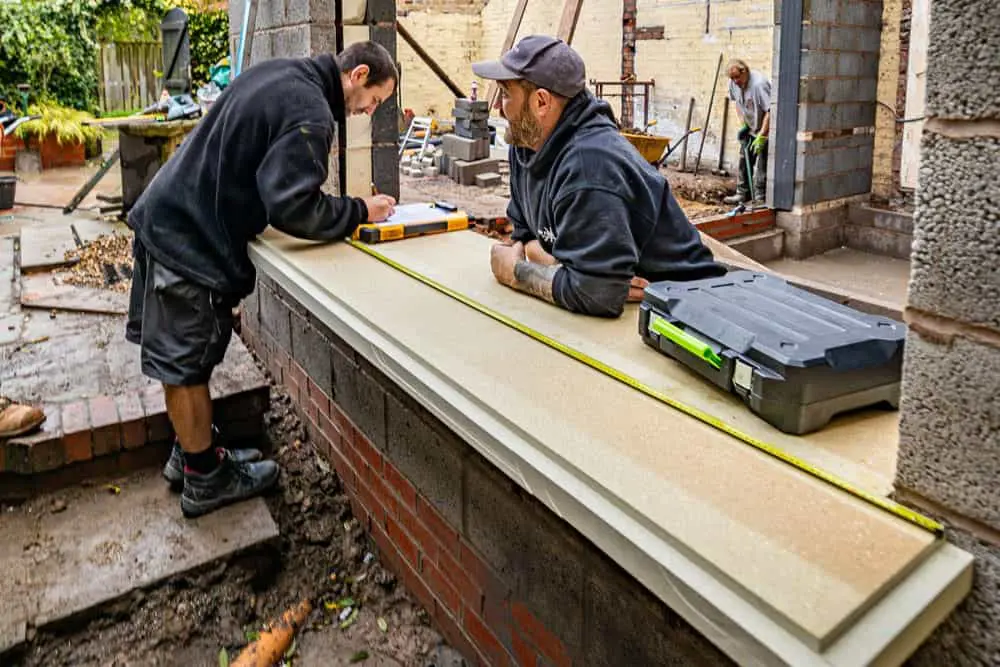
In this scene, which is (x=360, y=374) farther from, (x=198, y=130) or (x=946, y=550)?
(x=946, y=550)

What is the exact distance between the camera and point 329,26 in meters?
3.35

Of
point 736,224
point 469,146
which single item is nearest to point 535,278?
point 736,224

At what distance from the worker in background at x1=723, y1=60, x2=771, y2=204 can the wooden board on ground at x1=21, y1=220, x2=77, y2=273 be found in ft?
20.6

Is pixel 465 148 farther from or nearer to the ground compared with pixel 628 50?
nearer to the ground

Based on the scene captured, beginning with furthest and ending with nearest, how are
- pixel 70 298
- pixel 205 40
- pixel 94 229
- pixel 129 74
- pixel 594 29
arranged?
pixel 205 40 → pixel 594 29 → pixel 129 74 → pixel 94 229 → pixel 70 298

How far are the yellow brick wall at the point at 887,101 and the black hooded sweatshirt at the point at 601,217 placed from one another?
676cm

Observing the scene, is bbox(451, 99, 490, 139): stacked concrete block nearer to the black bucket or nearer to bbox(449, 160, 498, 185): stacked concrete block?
bbox(449, 160, 498, 185): stacked concrete block

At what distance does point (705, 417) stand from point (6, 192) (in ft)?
26.2

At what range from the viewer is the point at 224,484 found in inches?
115

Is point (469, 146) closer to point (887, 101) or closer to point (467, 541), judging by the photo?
point (887, 101)

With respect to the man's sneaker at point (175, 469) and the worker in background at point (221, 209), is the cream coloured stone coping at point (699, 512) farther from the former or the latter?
the man's sneaker at point (175, 469)

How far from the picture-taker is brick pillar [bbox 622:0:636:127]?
13406 millimetres

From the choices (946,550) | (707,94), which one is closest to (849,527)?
(946,550)

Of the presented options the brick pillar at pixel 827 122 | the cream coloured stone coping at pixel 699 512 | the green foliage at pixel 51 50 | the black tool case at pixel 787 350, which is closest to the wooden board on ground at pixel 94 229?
the cream coloured stone coping at pixel 699 512
